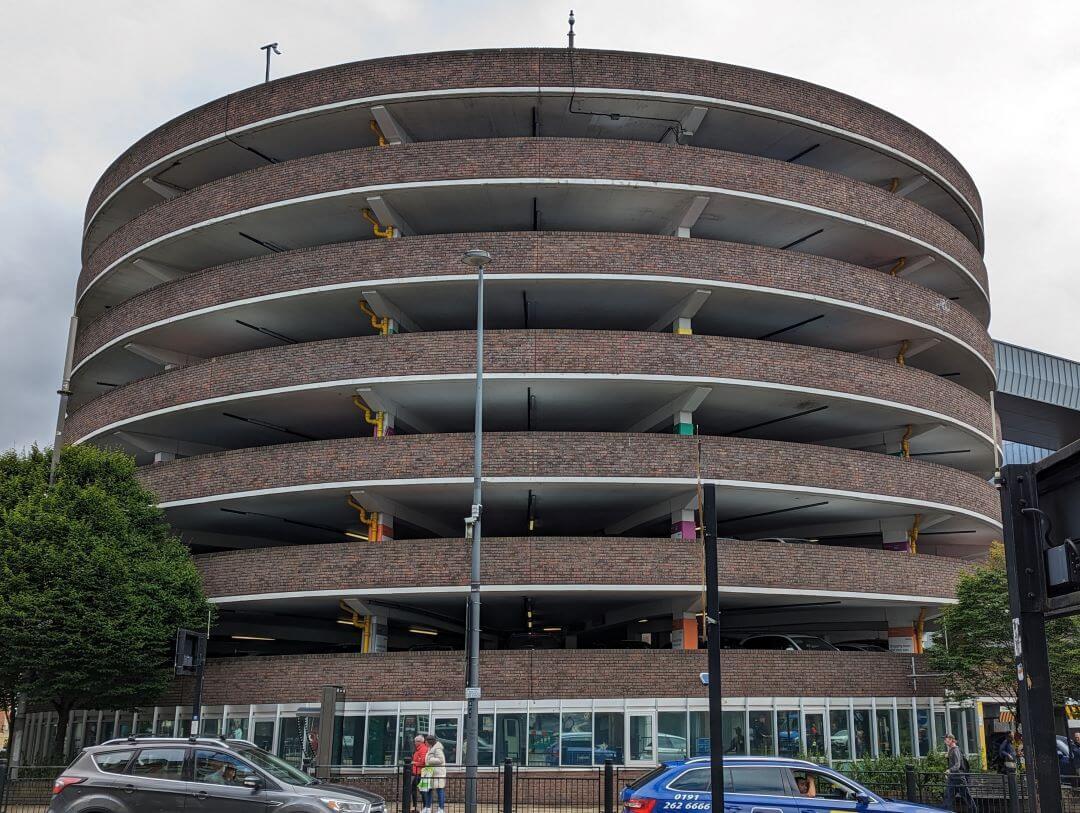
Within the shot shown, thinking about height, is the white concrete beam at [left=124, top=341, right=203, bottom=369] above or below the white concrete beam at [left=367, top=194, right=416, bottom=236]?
below

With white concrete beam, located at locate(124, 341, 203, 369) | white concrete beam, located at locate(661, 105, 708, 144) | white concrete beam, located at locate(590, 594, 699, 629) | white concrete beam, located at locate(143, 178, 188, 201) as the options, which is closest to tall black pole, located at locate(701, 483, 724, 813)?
white concrete beam, located at locate(590, 594, 699, 629)

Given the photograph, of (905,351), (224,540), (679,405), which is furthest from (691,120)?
(224,540)

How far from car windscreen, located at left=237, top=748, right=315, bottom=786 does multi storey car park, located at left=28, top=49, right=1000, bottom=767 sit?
34.5 ft

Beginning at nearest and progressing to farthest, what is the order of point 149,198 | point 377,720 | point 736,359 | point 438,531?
point 377,720 → point 736,359 → point 438,531 → point 149,198

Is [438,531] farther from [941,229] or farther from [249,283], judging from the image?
[941,229]

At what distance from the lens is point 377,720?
25.5m

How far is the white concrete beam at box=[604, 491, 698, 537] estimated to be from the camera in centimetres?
2820

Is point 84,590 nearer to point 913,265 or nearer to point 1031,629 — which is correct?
point 1031,629

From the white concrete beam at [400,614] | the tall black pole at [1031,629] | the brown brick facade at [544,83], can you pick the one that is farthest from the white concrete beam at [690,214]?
the tall black pole at [1031,629]

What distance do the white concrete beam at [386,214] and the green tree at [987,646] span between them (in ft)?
61.5

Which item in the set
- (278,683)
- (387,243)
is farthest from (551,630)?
(387,243)

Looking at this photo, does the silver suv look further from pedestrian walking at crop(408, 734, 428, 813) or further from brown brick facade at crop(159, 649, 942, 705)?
brown brick facade at crop(159, 649, 942, 705)

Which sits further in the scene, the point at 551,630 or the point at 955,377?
the point at 551,630

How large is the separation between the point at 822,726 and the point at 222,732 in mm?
15455
